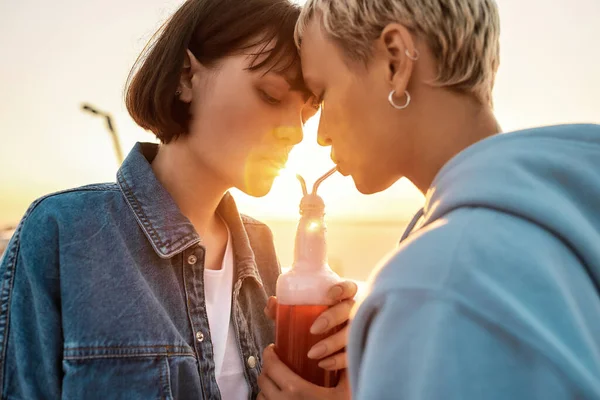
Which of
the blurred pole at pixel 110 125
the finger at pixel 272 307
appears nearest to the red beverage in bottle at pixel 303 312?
the finger at pixel 272 307

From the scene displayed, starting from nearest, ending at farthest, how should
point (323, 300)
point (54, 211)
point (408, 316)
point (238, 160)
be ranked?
point (408, 316) → point (323, 300) → point (54, 211) → point (238, 160)

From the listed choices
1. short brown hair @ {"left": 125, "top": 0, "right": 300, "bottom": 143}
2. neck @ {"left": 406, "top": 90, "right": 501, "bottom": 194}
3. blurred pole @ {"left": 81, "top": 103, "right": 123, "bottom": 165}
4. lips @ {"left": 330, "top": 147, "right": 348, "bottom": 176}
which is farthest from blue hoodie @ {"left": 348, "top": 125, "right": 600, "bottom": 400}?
blurred pole @ {"left": 81, "top": 103, "right": 123, "bottom": 165}

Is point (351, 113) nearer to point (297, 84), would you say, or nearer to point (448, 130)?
point (448, 130)

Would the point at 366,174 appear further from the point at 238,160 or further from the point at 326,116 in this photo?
the point at 238,160

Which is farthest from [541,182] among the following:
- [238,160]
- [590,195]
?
[238,160]

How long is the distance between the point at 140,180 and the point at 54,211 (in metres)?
0.26

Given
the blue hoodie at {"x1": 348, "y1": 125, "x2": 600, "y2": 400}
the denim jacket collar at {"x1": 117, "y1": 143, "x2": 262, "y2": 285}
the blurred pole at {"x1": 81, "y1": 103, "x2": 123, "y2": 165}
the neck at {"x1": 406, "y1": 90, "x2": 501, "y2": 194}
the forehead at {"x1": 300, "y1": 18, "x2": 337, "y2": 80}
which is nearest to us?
the blue hoodie at {"x1": 348, "y1": 125, "x2": 600, "y2": 400}

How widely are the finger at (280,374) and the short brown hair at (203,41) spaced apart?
2.47 feet

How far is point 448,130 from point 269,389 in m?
0.71

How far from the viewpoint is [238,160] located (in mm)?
1414

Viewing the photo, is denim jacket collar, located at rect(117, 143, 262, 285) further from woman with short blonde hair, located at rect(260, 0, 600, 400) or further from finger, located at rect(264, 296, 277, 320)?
woman with short blonde hair, located at rect(260, 0, 600, 400)

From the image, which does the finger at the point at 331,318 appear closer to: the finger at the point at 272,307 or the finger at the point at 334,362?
the finger at the point at 334,362

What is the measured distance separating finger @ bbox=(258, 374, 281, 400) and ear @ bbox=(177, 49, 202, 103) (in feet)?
2.82

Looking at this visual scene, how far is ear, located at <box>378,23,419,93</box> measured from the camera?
0.95 metres
